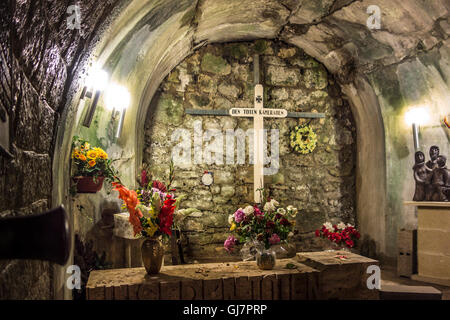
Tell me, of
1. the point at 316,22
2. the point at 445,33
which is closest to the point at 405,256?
the point at 445,33

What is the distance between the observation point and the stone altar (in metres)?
1.79

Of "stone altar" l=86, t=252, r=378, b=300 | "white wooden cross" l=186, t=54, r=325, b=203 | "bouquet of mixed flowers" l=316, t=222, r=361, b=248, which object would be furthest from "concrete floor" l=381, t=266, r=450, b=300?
"stone altar" l=86, t=252, r=378, b=300

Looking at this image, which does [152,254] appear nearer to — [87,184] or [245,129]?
[87,184]

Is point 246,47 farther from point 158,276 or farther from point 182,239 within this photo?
point 158,276

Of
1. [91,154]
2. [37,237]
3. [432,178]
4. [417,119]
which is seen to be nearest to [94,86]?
[91,154]

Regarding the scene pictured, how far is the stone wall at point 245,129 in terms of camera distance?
4574 millimetres

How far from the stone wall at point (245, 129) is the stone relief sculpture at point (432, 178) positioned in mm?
1237

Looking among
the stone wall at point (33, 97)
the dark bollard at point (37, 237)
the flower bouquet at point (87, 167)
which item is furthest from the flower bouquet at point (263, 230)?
the dark bollard at point (37, 237)

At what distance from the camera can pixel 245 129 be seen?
4770mm

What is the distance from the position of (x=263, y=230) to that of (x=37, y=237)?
5.80ft

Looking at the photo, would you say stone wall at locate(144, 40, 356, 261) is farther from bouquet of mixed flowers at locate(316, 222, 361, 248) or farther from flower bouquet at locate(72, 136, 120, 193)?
flower bouquet at locate(72, 136, 120, 193)

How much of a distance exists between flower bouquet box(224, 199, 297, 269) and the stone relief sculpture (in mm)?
2152

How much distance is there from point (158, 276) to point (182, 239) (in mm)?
2541

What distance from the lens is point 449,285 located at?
3.55 meters
